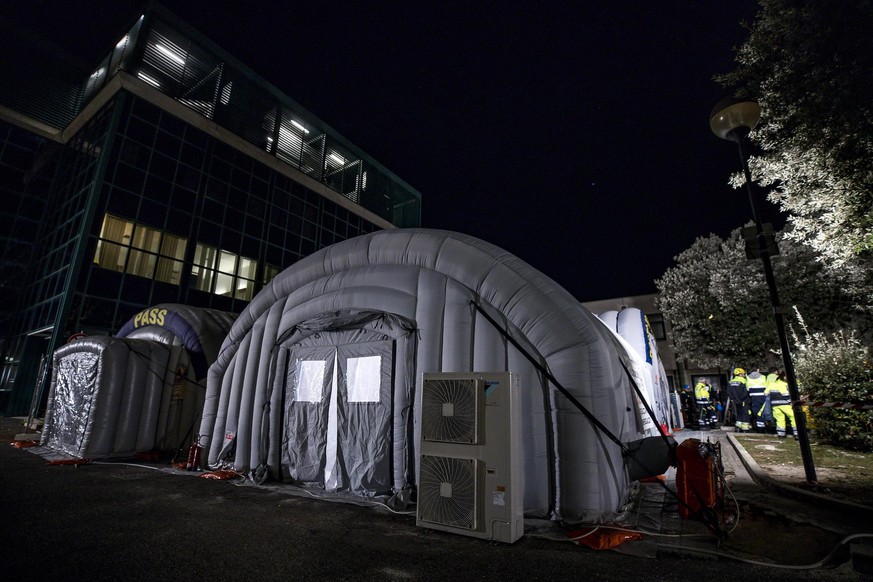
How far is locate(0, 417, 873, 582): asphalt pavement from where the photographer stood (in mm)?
3215

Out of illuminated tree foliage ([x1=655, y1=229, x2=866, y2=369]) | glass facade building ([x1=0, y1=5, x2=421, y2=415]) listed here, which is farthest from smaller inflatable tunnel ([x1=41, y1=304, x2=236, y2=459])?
illuminated tree foliage ([x1=655, y1=229, x2=866, y2=369])

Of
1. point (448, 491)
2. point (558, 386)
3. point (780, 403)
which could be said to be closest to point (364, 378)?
point (448, 491)

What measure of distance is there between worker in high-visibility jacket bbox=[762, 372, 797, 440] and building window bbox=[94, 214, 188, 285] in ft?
80.5

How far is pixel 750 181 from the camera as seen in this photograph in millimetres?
6695

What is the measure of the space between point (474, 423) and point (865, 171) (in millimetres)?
10683

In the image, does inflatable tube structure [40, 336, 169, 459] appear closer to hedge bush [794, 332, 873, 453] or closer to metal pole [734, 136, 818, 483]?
metal pole [734, 136, 818, 483]

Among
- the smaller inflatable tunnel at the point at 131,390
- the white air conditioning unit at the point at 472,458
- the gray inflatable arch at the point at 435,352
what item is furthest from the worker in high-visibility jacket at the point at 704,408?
the smaller inflatable tunnel at the point at 131,390

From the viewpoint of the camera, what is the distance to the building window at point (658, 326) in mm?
31453

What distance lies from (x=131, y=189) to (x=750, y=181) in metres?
23.0

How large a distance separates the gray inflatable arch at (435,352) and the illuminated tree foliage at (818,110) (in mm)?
7695

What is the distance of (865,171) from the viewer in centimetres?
866

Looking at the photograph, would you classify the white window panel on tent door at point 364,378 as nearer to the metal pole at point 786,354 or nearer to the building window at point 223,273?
the metal pole at point 786,354

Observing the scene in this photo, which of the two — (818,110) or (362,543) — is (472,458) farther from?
(818,110)

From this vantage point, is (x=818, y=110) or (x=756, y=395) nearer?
(x=818, y=110)
